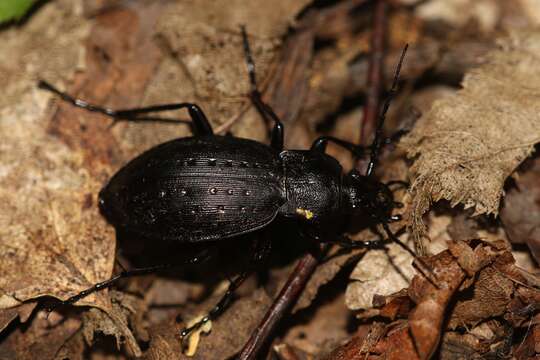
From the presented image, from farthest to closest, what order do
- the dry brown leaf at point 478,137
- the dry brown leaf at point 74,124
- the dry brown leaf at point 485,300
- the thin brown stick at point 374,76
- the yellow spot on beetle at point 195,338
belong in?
1. the thin brown stick at point 374,76
2. the dry brown leaf at point 74,124
3. the yellow spot on beetle at point 195,338
4. the dry brown leaf at point 478,137
5. the dry brown leaf at point 485,300

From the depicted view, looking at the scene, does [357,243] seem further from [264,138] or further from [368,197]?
[264,138]

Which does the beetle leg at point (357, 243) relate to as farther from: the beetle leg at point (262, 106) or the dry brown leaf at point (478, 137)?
the beetle leg at point (262, 106)

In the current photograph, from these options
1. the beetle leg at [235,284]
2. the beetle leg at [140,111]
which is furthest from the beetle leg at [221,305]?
the beetle leg at [140,111]

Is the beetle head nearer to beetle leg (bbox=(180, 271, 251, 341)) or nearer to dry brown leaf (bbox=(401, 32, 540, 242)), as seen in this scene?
dry brown leaf (bbox=(401, 32, 540, 242))

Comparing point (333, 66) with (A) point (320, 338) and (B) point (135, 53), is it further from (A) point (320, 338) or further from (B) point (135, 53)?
(A) point (320, 338)

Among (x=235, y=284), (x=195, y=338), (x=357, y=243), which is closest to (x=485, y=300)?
(x=357, y=243)

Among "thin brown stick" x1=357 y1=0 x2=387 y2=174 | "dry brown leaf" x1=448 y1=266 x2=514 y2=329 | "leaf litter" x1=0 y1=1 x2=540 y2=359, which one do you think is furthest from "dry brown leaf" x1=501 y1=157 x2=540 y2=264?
"thin brown stick" x1=357 y1=0 x2=387 y2=174
